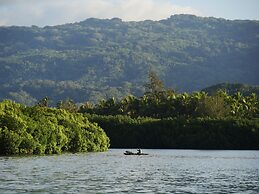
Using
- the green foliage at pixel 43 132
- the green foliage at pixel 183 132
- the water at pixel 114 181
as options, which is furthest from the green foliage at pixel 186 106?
the water at pixel 114 181

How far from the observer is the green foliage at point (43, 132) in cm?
8638

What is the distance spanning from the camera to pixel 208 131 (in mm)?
138625

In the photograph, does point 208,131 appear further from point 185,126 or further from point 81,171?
point 81,171

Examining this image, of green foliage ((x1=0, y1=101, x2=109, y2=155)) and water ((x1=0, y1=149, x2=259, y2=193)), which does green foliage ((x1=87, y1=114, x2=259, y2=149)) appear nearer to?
green foliage ((x1=0, y1=101, x2=109, y2=155))

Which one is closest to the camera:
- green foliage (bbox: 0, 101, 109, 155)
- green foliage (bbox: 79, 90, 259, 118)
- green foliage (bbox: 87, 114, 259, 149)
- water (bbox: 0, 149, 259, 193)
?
water (bbox: 0, 149, 259, 193)

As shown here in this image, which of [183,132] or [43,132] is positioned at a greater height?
[183,132]

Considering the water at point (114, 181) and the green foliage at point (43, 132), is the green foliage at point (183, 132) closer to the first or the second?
the green foliage at point (43, 132)

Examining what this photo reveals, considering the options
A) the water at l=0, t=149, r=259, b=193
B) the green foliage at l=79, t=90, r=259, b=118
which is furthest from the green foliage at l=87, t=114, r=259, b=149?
the water at l=0, t=149, r=259, b=193

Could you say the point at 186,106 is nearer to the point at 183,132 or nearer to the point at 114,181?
the point at 183,132

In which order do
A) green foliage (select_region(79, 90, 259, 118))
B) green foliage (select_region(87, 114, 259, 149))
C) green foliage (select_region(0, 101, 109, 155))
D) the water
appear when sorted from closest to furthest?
the water < green foliage (select_region(0, 101, 109, 155)) < green foliage (select_region(87, 114, 259, 149)) < green foliage (select_region(79, 90, 259, 118))

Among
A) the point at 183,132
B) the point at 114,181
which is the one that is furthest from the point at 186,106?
the point at 114,181

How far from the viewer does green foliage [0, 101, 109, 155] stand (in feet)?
283

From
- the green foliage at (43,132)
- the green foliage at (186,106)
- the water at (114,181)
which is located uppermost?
the green foliage at (186,106)

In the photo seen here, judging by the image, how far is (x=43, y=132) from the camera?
9406 centimetres
